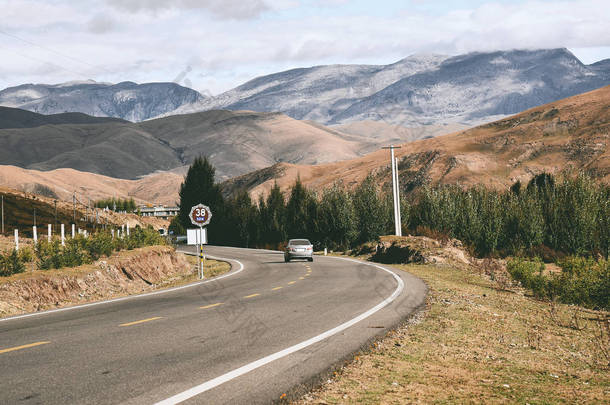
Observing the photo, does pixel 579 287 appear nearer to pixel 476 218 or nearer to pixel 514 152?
pixel 476 218

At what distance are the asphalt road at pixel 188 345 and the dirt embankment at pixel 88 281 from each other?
22.1 ft

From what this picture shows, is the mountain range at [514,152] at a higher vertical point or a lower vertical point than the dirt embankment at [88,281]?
higher

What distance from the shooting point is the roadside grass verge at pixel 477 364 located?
6.69m

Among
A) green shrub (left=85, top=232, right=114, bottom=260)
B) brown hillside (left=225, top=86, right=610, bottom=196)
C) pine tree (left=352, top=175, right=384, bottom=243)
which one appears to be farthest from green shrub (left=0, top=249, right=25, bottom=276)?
brown hillside (left=225, top=86, right=610, bottom=196)

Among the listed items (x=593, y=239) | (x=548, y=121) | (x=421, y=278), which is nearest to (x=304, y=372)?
(x=421, y=278)

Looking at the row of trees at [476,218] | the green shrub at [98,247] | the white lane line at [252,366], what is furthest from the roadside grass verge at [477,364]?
the row of trees at [476,218]

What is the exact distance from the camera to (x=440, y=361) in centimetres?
859

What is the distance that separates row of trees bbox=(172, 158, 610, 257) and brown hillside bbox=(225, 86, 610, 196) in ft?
150

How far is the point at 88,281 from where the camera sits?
2606 centimetres

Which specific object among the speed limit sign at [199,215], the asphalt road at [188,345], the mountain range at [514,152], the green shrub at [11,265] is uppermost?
the mountain range at [514,152]

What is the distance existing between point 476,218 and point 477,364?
43113 millimetres

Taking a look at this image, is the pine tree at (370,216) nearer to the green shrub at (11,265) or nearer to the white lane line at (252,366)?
the green shrub at (11,265)

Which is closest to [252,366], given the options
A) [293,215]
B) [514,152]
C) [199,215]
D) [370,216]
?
[199,215]

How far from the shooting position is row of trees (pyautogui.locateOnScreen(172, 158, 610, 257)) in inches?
1858
